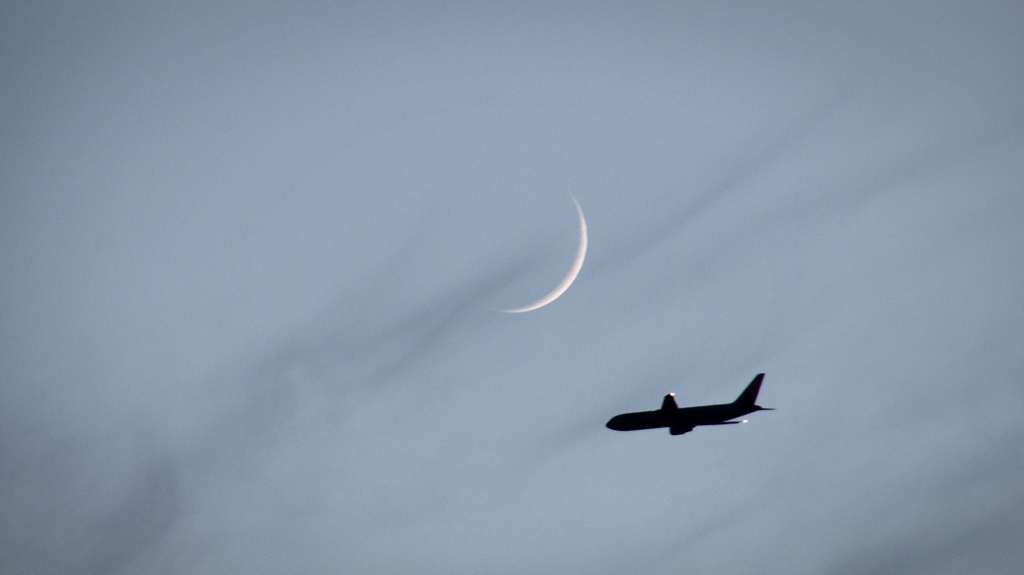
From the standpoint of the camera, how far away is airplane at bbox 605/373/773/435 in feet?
427

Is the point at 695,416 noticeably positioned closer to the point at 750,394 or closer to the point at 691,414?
the point at 691,414

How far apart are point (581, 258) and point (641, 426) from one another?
3724cm

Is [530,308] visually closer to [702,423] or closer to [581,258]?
[581,258]

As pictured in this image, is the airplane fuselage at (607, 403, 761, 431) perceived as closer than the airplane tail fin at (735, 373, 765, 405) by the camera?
Yes

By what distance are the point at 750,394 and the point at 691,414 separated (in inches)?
482

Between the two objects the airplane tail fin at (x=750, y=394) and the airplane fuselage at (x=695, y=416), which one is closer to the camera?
the airplane fuselage at (x=695, y=416)

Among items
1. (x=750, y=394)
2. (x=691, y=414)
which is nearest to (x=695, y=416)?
(x=691, y=414)

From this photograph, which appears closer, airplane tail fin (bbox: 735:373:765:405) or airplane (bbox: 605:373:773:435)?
airplane (bbox: 605:373:773:435)

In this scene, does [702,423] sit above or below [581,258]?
below

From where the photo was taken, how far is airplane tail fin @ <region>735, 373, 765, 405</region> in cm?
13475

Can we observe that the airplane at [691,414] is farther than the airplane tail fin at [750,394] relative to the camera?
No

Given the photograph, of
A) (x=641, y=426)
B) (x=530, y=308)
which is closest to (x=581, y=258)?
(x=530, y=308)

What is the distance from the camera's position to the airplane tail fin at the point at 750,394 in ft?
442

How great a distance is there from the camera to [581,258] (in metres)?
157
